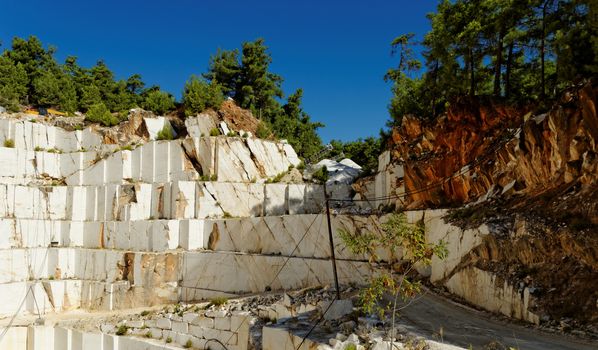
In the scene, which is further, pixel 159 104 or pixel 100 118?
pixel 159 104

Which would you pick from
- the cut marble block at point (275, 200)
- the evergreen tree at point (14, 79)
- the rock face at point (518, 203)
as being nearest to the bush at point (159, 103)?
the cut marble block at point (275, 200)

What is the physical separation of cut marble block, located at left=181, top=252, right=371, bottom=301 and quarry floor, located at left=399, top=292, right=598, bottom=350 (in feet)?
19.0

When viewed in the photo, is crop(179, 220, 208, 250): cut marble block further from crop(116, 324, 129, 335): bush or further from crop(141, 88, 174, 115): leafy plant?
crop(141, 88, 174, 115): leafy plant

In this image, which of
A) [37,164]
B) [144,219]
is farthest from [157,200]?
[37,164]

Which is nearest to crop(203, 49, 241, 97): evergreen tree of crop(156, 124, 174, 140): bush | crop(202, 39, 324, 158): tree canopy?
crop(202, 39, 324, 158): tree canopy

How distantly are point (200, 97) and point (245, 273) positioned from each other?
13305mm

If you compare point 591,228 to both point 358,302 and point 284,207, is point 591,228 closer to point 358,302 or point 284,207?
point 358,302

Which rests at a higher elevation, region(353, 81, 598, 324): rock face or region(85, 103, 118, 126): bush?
region(85, 103, 118, 126): bush

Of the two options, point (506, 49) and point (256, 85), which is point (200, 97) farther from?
point (506, 49)

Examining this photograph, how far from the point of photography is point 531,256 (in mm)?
11070

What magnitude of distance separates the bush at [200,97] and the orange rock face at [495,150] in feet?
41.6

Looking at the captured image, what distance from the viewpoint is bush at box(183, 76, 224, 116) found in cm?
2823

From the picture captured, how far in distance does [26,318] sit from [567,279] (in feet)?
74.8

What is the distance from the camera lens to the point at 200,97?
93.4 ft
